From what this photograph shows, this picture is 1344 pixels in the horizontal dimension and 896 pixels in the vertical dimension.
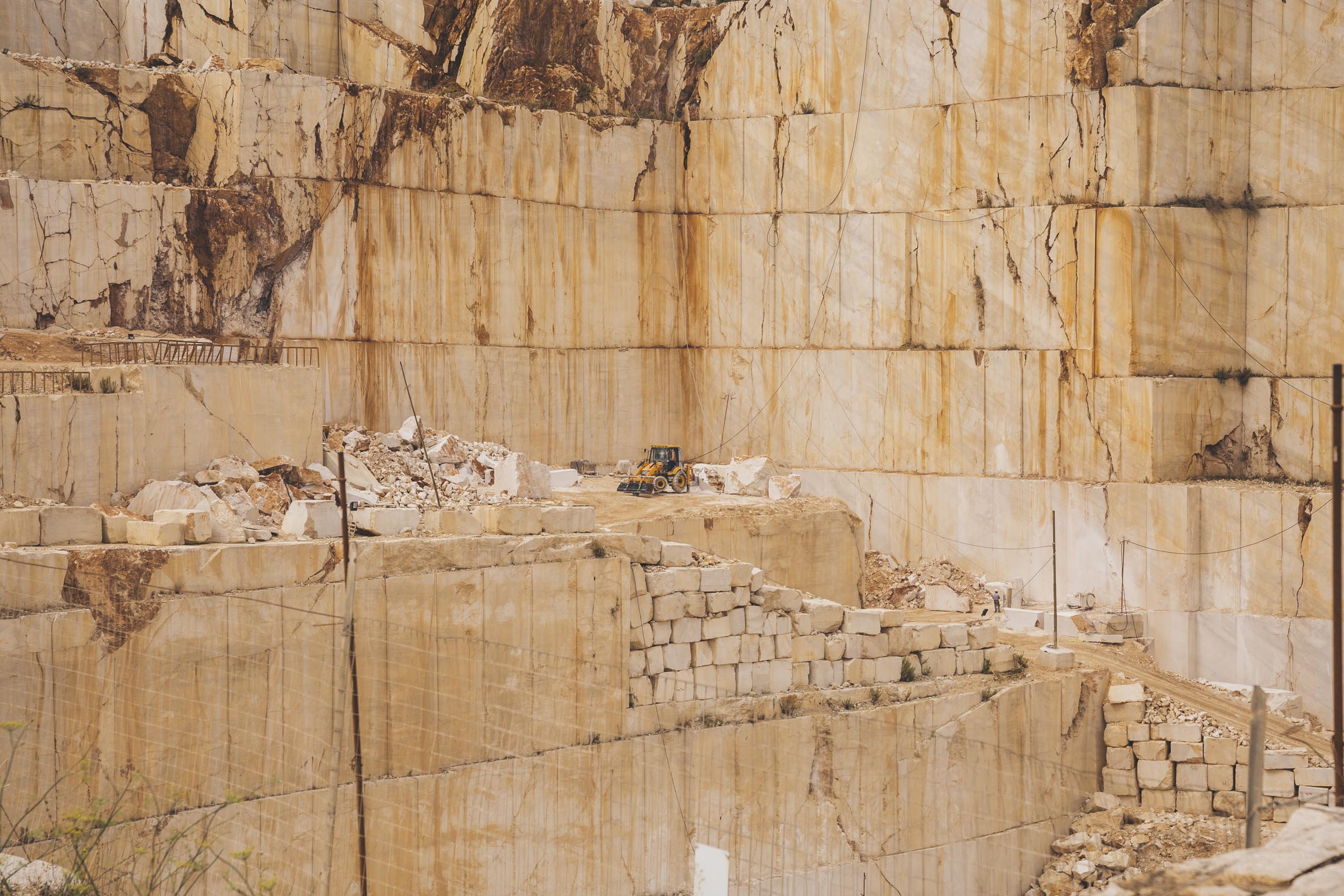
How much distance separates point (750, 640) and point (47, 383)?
6983 millimetres

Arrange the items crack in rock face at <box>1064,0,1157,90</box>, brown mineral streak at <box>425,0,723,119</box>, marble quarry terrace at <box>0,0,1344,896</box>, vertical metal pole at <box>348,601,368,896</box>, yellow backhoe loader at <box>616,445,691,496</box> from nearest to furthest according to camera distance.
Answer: vertical metal pole at <box>348,601,368,896</box> → marble quarry terrace at <box>0,0,1344,896</box> → yellow backhoe loader at <box>616,445,691,496</box> → crack in rock face at <box>1064,0,1157,90</box> → brown mineral streak at <box>425,0,723,119</box>

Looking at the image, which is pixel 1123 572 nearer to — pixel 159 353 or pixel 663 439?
pixel 663 439

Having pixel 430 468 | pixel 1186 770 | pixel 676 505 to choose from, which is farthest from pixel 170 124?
pixel 1186 770

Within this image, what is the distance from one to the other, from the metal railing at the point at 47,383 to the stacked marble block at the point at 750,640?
519cm

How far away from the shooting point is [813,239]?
2395 centimetres

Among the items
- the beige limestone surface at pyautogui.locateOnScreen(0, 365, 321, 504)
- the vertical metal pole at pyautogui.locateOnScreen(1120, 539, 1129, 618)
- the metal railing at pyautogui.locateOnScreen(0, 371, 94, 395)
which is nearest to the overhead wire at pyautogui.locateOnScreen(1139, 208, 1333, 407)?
the vertical metal pole at pyautogui.locateOnScreen(1120, 539, 1129, 618)

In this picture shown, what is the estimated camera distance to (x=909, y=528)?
23047mm

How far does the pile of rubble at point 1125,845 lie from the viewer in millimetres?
16531

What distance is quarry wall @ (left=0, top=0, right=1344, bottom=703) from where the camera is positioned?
1989 cm

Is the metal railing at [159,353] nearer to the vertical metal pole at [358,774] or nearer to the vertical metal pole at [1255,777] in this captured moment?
the vertical metal pole at [358,774]

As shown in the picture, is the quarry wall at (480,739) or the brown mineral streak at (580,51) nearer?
the quarry wall at (480,739)

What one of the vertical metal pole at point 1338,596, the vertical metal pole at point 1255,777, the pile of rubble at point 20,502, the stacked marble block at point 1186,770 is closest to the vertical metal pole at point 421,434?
the pile of rubble at point 20,502

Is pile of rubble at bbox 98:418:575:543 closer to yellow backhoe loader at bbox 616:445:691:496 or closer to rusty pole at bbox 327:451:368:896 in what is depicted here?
rusty pole at bbox 327:451:368:896

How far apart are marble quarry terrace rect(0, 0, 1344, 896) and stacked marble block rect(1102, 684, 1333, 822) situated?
0.16 ft
